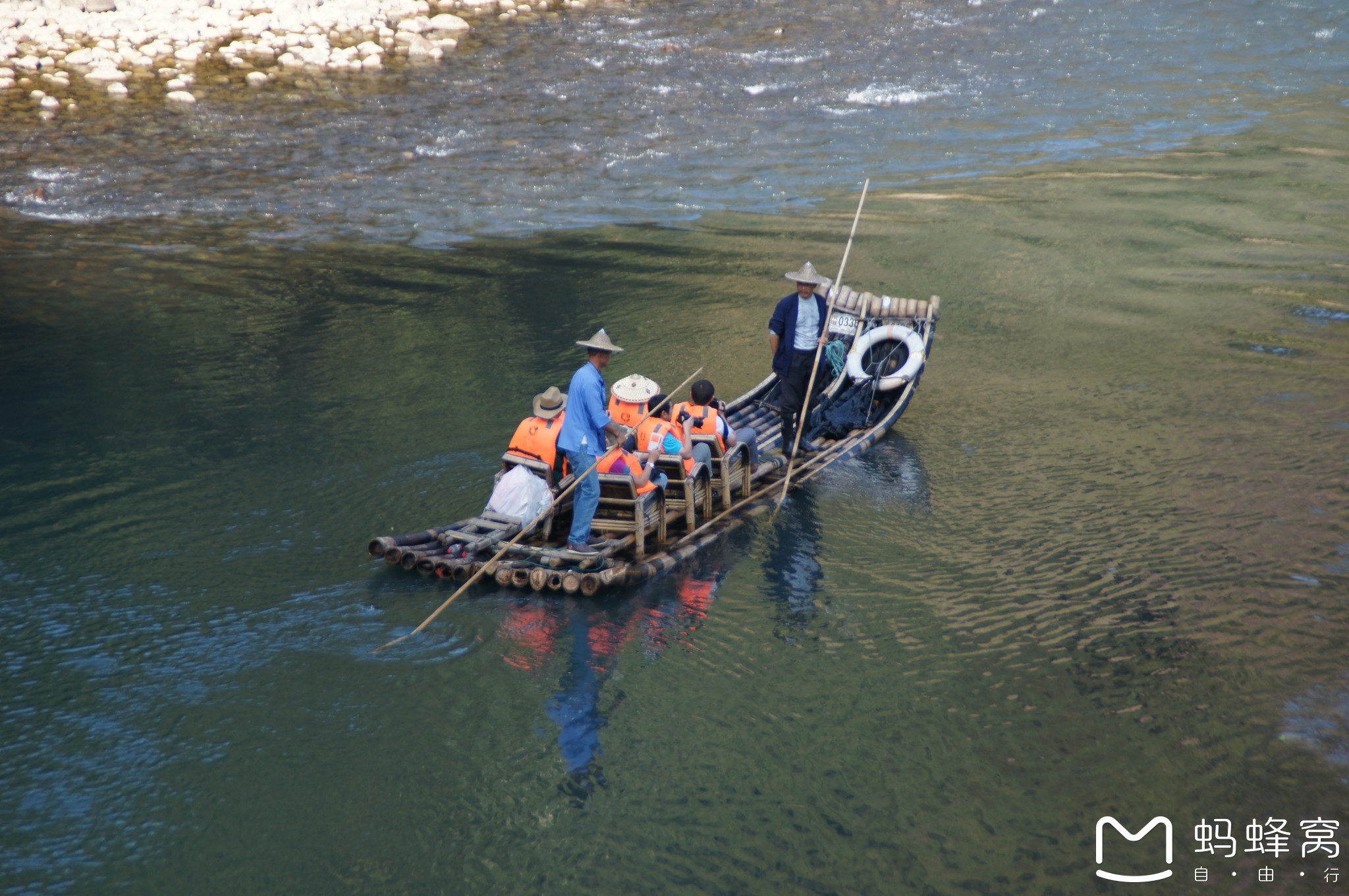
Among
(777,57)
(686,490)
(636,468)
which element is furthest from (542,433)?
(777,57)

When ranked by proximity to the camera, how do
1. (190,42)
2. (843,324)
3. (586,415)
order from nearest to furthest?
(586,415) → (843,324) → (190,42)

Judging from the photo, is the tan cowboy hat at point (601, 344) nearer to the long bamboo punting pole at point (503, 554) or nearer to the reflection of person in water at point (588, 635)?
the long bamboo punting pole at point (503, 554)

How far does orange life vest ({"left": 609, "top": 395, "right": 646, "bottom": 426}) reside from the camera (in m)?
9.24

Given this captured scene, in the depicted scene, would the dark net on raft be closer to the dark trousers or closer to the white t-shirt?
the dark trousers

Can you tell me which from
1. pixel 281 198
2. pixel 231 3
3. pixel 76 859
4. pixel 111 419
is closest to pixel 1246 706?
pixel 76 859

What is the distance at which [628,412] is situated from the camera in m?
9.26

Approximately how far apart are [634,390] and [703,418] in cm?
68

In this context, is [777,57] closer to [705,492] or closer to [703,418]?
[703,418]

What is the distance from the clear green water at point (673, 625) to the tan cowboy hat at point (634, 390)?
5.20 feet

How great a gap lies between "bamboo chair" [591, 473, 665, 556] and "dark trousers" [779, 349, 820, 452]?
231 cm

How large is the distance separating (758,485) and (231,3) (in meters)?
23.2

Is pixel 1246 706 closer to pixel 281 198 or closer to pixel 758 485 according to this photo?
pixel 758 485

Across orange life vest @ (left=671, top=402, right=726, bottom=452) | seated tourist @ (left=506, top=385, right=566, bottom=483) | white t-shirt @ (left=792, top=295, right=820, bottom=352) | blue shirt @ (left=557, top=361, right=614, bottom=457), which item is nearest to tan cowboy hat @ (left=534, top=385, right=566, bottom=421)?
seated tourist @ (left=506, top=385, right=566, bottom=483)

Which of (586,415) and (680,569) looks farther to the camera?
(680,569)
